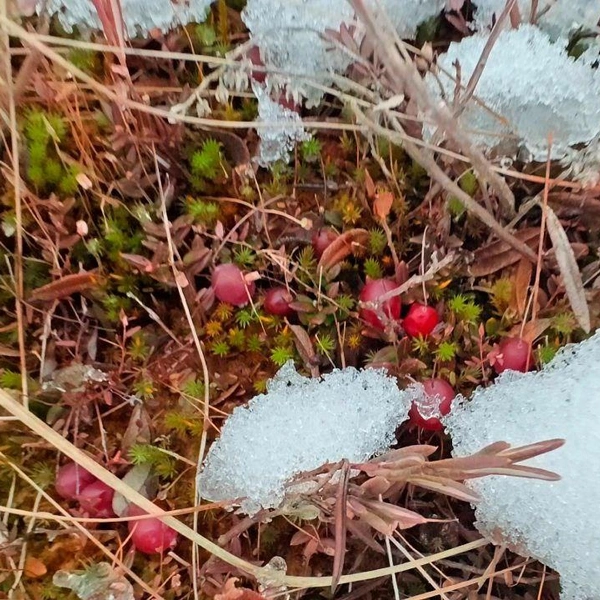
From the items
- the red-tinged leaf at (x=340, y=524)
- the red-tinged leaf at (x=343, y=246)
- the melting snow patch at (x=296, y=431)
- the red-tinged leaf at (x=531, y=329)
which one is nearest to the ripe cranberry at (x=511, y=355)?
the red-tinged leaf at (x=531, y=329)

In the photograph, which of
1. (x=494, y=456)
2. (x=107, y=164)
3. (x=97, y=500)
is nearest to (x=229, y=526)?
(x=97, y=500)

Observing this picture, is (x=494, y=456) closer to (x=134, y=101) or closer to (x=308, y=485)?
(x=308, y=485)

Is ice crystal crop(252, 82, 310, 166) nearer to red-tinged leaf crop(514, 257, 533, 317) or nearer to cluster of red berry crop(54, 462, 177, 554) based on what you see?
red-tinged leaf crop(514, 257, 533, 317)

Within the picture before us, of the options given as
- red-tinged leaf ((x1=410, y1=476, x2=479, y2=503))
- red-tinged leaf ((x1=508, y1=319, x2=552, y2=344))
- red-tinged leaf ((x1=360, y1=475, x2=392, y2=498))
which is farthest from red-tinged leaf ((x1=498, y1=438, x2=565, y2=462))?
red-tinged leaf ((x1=508, y1=319, x2=552, y2=344))

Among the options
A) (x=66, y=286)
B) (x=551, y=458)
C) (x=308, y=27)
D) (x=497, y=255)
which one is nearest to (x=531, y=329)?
(x=497, y=255)

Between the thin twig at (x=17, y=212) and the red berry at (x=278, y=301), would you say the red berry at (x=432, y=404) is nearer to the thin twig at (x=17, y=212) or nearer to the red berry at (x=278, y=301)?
the red berry at (x=278, y=301)

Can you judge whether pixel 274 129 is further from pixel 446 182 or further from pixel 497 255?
pixel 497 255
